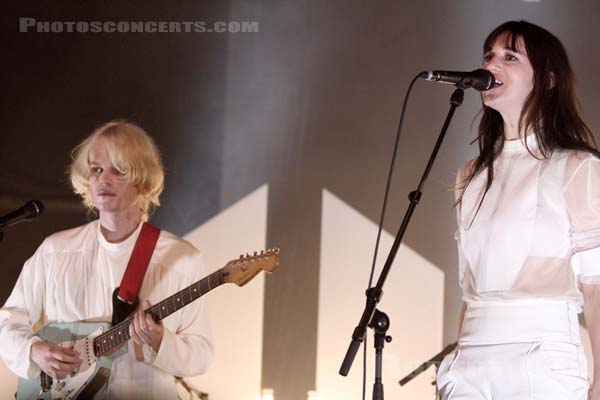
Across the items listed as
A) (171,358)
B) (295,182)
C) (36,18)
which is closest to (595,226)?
(295,182)

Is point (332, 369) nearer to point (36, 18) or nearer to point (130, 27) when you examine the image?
point (130, 27)

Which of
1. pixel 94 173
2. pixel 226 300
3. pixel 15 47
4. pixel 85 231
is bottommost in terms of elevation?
pixel 226 300

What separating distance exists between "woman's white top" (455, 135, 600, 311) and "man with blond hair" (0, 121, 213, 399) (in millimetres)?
1935

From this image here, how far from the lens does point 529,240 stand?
7.21 feet

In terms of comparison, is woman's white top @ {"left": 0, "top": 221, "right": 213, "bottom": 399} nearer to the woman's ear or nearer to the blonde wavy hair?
the blonde wavy hair

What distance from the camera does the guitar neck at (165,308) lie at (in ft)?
12.3

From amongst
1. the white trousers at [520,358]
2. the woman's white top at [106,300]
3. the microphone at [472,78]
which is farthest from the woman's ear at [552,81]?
the woman's white top at [106,300]

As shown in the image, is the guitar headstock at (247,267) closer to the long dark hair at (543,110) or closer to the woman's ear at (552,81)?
the long dark hair at (543,110)

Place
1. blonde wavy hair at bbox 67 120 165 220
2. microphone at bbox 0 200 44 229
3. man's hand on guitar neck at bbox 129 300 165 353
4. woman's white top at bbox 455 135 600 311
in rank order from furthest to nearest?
1. blonde wavy hair at bbox 67 120 165 220
2. microphone at bbox 0 200 44 229
3. man's hand on guitar neck at bbox 129 300 165 353
4. woman's white top at bbox 455 135 600 311

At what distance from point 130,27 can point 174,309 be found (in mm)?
1433

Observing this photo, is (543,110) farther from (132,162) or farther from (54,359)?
(54,359)

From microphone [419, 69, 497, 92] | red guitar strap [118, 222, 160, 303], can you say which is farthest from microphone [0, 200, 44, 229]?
microphone [419, 69, 497, 92]

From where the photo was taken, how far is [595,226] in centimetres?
213

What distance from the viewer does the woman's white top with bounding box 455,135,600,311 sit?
2.15m
